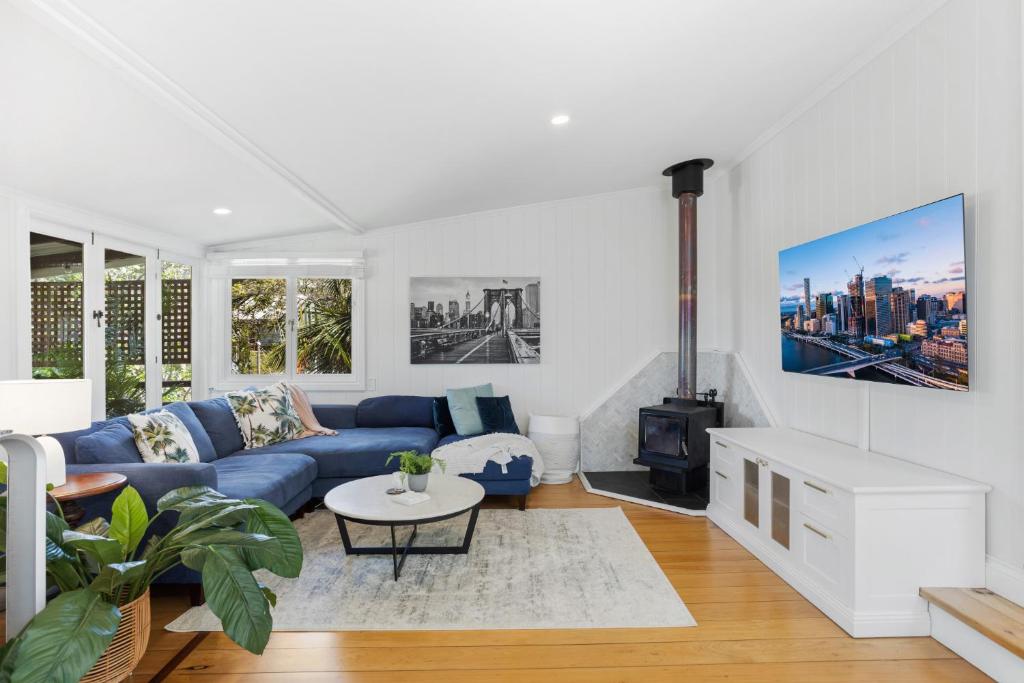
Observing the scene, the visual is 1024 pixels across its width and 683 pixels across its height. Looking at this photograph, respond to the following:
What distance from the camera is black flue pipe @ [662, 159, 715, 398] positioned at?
4414mm

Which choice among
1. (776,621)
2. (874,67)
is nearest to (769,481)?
(776,621)

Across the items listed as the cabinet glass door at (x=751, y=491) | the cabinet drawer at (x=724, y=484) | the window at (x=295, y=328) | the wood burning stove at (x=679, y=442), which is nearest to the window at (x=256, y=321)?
the window at (x=295, y=328)

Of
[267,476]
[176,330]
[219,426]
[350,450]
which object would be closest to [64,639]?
[267,476]

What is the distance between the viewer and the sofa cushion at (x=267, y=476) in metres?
2.96

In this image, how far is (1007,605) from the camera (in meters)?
2.11

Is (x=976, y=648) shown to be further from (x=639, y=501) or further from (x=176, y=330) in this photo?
(x=176, y=330)

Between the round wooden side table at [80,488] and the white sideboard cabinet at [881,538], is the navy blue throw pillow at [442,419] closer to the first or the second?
the round wooden side table at [80,488]

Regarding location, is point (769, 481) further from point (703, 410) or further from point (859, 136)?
point (859, 136)

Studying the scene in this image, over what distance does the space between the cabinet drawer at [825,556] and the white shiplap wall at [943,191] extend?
1.85 ft

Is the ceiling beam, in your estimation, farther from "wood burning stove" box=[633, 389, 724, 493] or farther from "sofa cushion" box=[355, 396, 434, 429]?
"wood burning stove" box=[633, 389, 724, 493]

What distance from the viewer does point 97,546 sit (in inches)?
64.9

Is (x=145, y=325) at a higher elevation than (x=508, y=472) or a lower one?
higher

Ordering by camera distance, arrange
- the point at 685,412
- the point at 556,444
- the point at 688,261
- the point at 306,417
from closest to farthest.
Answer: the point at 685,412 < the point at 688,261 < the point at 306,417 < the point at 556,444

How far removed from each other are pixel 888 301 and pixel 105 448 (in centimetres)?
391
